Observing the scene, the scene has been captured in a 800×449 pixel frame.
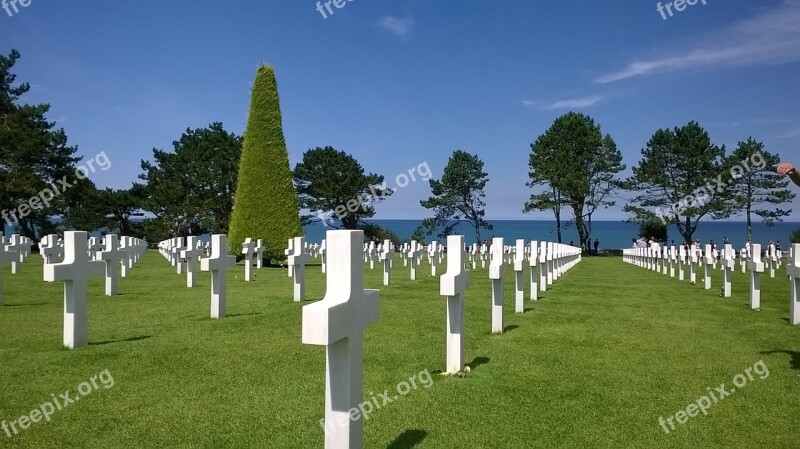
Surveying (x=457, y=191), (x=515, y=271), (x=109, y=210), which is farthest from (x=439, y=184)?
(x=515, y=271)

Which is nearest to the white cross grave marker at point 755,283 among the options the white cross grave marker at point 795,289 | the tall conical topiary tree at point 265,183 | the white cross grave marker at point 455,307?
the white cross grave marker at point 795,289

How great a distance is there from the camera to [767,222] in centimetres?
4894

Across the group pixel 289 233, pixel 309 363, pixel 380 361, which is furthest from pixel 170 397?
pixel 289 233

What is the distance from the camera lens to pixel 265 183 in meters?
23.8

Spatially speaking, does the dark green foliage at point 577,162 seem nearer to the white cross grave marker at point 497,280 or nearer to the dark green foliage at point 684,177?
the dark green foliage at point 684,177

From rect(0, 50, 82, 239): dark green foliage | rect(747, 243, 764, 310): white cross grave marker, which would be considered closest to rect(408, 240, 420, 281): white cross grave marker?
rect(747, 243, 764, 310): white cross grave marker

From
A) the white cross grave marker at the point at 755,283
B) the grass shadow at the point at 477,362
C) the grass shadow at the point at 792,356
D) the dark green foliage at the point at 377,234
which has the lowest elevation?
the grass shadow at the point at 792,356

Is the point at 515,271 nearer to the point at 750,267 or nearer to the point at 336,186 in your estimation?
the point at 750,267

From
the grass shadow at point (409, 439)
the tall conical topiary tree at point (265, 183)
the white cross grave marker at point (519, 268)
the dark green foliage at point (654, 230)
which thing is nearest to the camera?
the grass shadow at point (409, 439)

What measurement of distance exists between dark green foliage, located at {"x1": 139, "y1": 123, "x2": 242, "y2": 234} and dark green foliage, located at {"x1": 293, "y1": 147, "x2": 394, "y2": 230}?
8210 millimetres

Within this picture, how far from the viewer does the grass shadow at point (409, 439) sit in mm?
3861

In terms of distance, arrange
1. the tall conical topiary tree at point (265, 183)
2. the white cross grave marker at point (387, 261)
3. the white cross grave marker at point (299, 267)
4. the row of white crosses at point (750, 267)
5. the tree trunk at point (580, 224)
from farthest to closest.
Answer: the tree trunk at point (580, 224), the tall conical topiary tree at point (265, 183), the white cross grave marker at point (387, 261), the white cross grave marker at point (299, 267), the row of white crosses at point (750, 267)

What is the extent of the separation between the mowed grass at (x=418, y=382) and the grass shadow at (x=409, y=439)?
0.02 meters

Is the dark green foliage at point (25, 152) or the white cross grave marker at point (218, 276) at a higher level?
the dark green foliage at point (25, 152)
